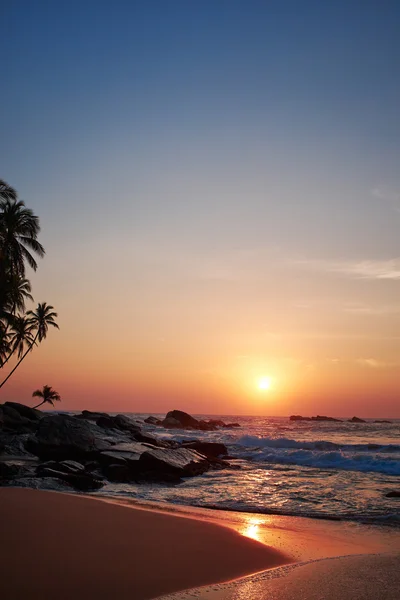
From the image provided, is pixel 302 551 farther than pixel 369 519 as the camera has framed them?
No

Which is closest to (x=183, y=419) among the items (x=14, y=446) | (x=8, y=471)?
(x=14, y=446)

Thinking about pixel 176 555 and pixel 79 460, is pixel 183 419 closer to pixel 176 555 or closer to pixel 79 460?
pixel 79 460

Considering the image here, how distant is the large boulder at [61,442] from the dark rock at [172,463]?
2937mm

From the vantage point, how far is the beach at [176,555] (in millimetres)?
5602

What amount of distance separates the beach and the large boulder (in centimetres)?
975

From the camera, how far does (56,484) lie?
46.3ft

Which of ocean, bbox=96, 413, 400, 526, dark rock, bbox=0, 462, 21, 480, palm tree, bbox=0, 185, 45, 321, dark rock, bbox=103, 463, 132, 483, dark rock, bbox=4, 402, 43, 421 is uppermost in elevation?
palm tree, bbox=0, 185, 45, 321

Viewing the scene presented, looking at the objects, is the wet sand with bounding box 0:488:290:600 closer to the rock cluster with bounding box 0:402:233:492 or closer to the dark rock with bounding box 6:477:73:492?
the dark rock with bounding box 6:477:73:492

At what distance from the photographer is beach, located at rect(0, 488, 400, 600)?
5.60m

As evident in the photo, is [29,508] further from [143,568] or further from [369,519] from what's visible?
[369,519]

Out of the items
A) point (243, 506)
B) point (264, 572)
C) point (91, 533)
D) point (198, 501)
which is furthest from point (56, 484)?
point (264, 572)

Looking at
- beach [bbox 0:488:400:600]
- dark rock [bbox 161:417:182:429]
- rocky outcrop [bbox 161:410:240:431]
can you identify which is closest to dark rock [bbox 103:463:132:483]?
beach [bbox 0:488:400:600]

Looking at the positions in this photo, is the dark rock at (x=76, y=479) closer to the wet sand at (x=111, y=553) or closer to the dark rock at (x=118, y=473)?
the dark rock at (x=118, y=473)

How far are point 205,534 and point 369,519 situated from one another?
16.0 ft
